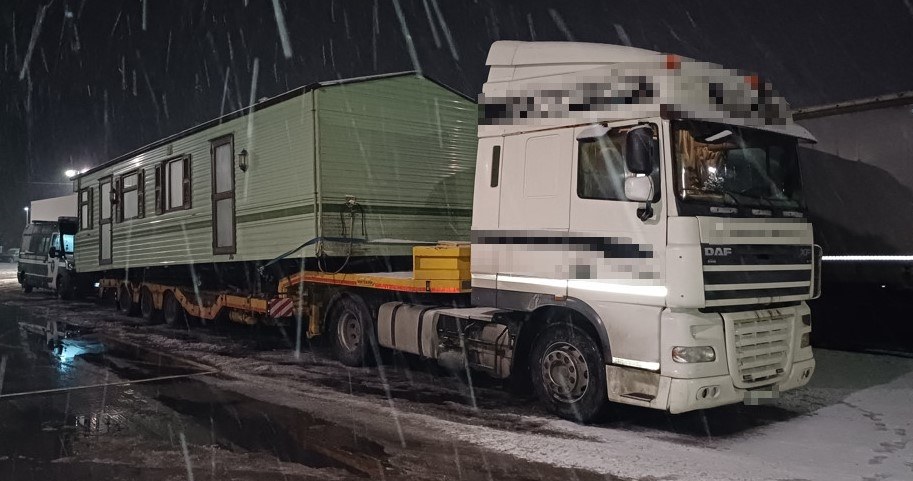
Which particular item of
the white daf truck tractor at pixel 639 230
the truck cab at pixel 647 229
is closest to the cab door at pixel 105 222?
the white daf truck tractor at pixel 639 230

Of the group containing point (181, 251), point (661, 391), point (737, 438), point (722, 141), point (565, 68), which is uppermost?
point (565, 68)

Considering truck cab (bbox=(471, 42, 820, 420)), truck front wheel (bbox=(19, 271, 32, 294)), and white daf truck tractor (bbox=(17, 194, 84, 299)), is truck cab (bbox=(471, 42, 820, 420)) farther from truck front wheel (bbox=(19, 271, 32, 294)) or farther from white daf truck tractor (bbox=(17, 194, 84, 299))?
truck front wheel (bbox=(19, 271, 32, 294))

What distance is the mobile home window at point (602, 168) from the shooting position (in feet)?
19.5

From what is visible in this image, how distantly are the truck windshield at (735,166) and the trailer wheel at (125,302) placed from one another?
14.0 metres

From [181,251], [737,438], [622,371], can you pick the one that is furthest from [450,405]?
[181,251]

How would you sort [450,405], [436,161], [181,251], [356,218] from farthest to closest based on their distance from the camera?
[181,251] < [436,161] < [356,218] < [450,405]

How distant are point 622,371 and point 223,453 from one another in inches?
129

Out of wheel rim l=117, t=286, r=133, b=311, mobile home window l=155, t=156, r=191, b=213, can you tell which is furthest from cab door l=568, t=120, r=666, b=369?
wheel rim l=117, t=286, r=133, b=311

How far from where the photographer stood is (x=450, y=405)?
719cm

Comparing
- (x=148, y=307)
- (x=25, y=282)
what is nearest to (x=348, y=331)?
(x=148, y=307)

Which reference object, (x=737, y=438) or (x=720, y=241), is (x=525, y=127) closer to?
(x=720, y=241)

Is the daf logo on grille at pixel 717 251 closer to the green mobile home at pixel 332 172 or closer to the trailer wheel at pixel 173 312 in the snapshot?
the green mobile home at pixel 332 172

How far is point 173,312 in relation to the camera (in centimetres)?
1408

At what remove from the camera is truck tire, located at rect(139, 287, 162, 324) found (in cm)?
1492
